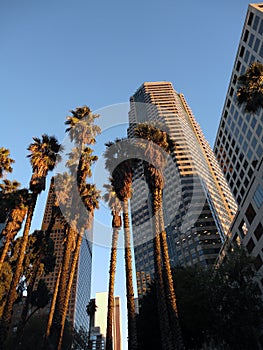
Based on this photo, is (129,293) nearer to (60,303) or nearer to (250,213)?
(60,303)

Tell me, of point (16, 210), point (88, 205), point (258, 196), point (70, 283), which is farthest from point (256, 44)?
point (70, 283)

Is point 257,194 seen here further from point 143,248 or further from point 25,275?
point 143,248

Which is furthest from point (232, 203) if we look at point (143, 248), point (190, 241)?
point (143, 248)

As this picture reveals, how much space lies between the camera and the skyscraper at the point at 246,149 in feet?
99.5

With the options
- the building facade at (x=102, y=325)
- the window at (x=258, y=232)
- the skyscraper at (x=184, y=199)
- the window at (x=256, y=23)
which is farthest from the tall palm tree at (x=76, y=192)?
the building facade at (x=102, y=325)

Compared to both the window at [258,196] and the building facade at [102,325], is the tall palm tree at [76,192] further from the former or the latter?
the building facade at [102,325]

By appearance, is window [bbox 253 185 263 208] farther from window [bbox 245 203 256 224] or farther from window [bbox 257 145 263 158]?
window [bbox 257 145 263 158]

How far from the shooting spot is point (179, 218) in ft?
328

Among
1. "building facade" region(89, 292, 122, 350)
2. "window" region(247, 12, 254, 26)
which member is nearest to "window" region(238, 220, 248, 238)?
"window" region(247, 12, 254, 26)

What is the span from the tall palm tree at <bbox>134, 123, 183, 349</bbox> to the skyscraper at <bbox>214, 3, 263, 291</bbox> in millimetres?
13332

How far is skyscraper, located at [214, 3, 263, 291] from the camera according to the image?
30312 mm

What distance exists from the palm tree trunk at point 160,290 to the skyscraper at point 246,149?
541 inches

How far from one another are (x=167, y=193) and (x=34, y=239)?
84904mm

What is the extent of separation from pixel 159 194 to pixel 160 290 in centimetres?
714
